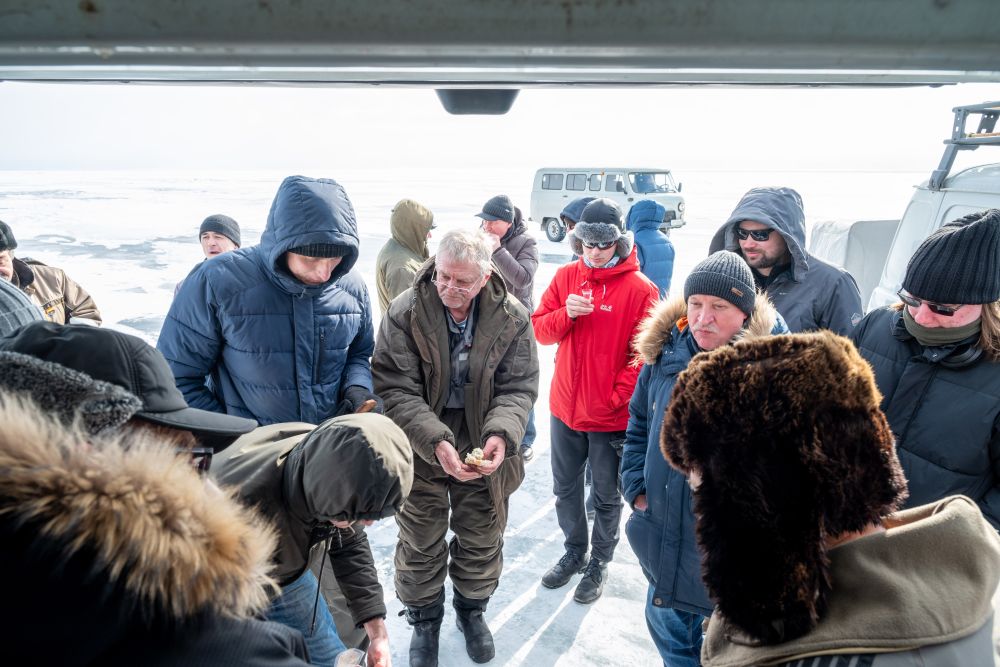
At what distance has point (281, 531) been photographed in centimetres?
153

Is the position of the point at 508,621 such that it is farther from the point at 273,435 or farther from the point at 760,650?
the point at 760,650

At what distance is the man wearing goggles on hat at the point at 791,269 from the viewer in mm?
2666

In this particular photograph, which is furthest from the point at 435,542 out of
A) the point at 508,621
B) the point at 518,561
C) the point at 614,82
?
the point at 614,82

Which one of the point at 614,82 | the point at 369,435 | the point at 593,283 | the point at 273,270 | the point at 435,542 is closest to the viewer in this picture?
the point at 614,82

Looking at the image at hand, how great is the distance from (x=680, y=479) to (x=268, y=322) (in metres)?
1.74

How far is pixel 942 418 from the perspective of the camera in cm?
186

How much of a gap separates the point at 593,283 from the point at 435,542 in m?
1.64

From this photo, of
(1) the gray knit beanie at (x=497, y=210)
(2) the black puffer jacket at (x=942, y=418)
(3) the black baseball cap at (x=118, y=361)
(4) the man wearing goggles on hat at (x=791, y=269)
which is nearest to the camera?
(3) the black baseball cap at (x=118, y=361)

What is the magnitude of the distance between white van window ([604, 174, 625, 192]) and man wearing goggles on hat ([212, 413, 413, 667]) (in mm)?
19572

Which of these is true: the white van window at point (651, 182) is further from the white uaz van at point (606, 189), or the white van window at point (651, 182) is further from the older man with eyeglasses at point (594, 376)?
the older man with eyeglasses at point (594, 376)

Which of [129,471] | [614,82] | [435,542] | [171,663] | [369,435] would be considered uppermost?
[614,82]

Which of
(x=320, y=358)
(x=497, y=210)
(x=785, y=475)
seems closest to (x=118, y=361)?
(x=785, y=475)

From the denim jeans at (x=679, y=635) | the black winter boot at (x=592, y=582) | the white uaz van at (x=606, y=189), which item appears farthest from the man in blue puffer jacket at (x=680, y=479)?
the white uaz van at (x=606, y=189)

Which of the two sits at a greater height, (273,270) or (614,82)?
(614,82)
